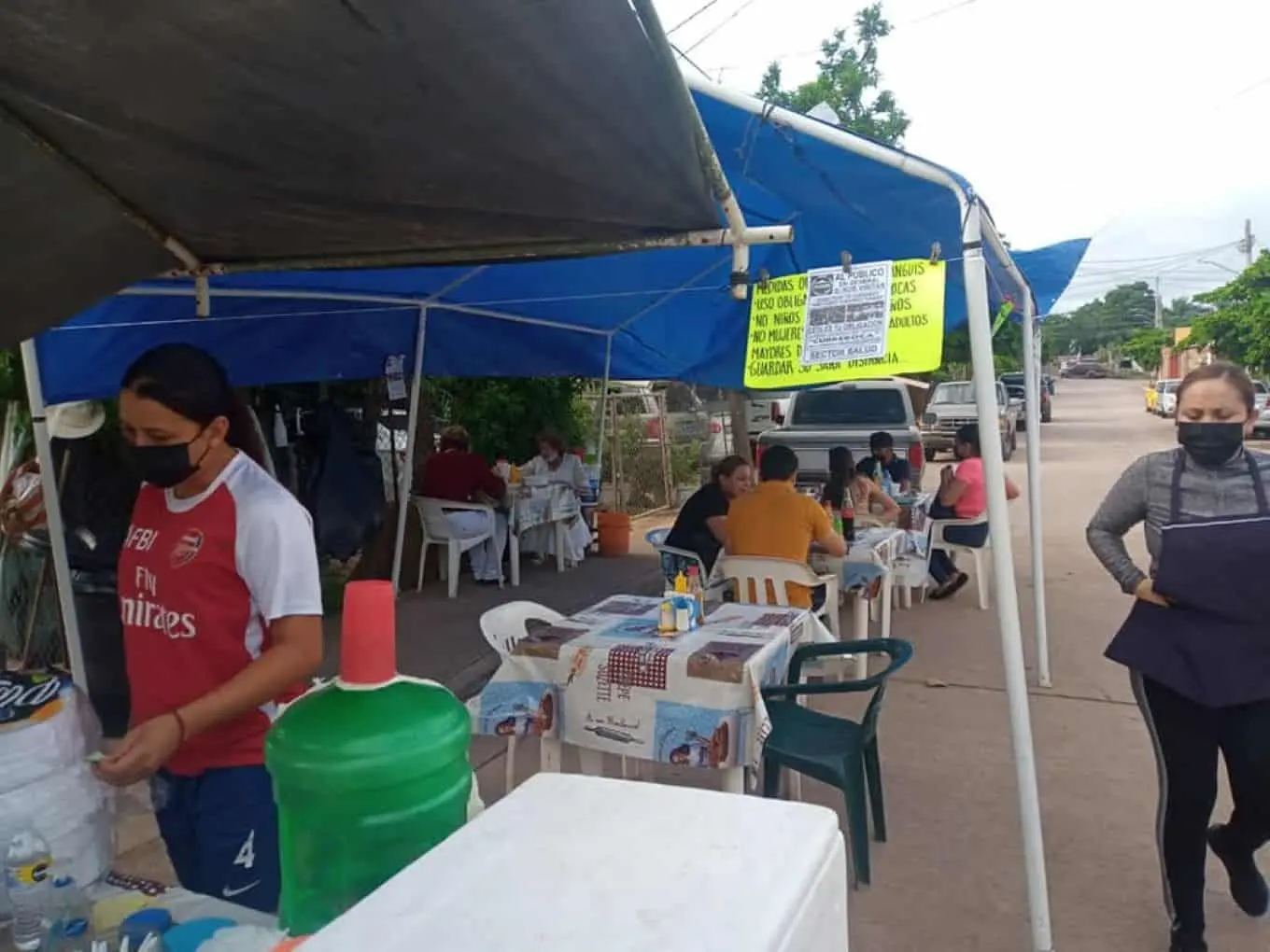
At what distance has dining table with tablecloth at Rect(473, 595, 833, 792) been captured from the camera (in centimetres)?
329

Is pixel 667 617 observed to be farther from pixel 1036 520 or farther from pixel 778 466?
pixel 1036 520

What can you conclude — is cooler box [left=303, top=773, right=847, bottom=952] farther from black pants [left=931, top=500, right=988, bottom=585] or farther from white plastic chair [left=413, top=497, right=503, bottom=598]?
white plastic chair [left=413, top=497, right=503, bottom=598]

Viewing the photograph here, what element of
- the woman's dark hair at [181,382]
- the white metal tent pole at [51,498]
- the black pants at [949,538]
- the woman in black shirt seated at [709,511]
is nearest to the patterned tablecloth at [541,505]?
the woman in black shirt seated at [709,511]

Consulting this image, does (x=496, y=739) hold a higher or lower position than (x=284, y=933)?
lower

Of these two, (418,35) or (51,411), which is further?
(51,411)

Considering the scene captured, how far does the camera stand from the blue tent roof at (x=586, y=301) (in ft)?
11.3

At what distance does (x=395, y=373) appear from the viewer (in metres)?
6.89

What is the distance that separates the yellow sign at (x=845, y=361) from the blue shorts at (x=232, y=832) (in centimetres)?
197

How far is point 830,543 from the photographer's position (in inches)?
205

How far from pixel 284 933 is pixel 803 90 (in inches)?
842

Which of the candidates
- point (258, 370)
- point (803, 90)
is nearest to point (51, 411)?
point (258, 370)

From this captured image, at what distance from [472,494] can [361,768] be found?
7555 mm

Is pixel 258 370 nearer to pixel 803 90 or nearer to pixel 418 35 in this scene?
pixel 418 35

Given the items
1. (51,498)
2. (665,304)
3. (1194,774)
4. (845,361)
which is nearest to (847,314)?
(845,361)
